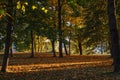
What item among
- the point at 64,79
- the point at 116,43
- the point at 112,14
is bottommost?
the point at 64,79

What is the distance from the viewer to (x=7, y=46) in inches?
759

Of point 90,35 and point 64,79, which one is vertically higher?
point 90,35

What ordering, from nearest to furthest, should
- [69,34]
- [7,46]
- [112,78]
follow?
[112,78]
[7,46]
[69,34]

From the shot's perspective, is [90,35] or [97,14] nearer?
[97,14]

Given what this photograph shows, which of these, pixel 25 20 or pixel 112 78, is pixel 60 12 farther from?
pixel 112 78

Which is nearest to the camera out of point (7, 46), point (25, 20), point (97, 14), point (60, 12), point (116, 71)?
point (116, 71)

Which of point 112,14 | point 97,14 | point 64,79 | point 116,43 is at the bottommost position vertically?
point 64,79

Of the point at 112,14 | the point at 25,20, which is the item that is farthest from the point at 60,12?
the point at 112,14

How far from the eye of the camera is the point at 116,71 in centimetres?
1568

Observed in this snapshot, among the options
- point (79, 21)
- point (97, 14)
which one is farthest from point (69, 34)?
point (97, 14)

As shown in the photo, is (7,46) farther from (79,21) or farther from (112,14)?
(79,21)

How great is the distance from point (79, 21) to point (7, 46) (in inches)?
1123

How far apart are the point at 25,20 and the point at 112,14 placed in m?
7.87

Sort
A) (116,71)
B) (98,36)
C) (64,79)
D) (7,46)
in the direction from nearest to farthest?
(64,79) → (116,71) → (7,46) → (98,36)
